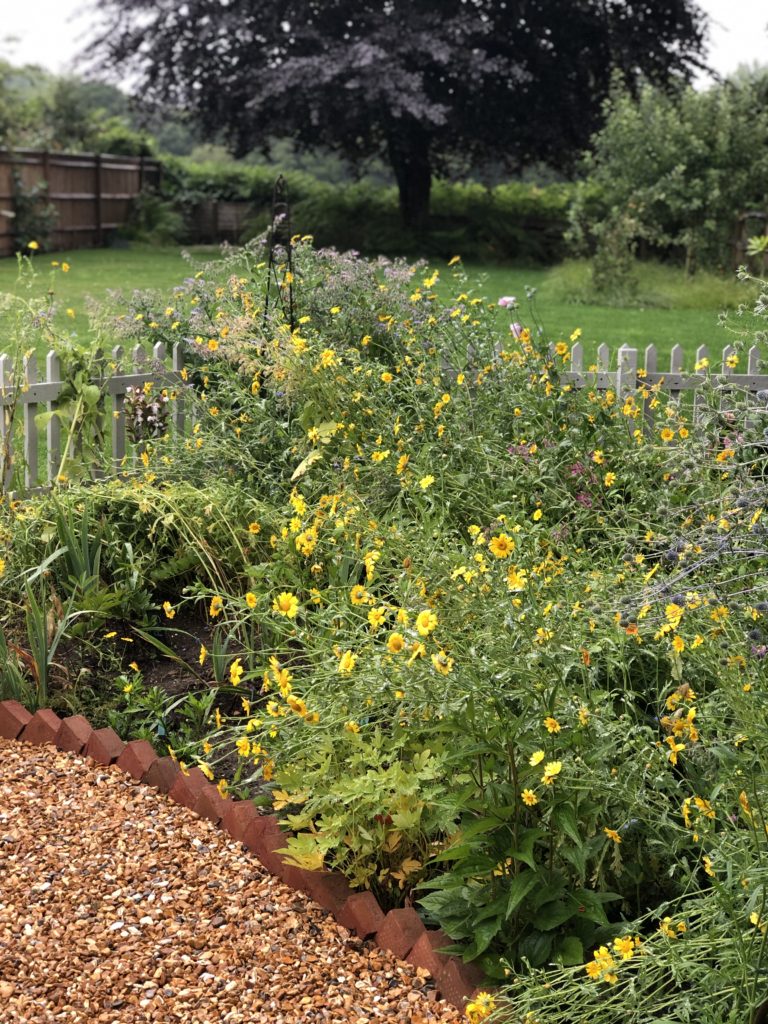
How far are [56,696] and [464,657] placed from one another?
65.2 inches

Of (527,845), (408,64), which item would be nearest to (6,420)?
(527,845)

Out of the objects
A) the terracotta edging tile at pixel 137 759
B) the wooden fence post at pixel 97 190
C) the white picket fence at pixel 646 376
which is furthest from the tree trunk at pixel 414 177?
the terracotta edging tile at pixel 137 759

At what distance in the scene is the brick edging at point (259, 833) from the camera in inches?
92.1

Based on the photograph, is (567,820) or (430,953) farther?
(430,953)

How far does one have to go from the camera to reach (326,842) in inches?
96.8

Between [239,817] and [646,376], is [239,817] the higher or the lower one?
the lower one

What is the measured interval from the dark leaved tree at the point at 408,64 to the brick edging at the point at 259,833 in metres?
18.3

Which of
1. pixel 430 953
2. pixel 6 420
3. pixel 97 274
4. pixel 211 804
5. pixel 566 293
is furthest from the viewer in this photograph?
pixel 97 274

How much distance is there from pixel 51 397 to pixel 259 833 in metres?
3.00

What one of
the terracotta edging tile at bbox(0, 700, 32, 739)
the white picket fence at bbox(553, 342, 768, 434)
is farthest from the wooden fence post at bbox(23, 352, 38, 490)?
the white picket fence at bbox(553, 342, 768, 434)

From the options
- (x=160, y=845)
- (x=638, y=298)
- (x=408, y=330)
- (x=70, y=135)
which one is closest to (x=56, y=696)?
(x=160, y=845)

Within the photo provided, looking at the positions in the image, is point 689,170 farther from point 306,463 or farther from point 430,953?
Result: point 430,953

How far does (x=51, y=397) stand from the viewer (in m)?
5.18

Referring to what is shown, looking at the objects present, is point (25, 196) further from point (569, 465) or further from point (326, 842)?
point (326, 842)
